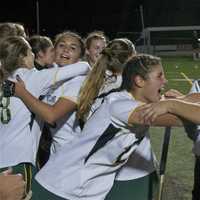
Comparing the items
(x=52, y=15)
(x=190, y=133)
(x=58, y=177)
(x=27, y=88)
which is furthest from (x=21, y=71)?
(x=52, y=15)

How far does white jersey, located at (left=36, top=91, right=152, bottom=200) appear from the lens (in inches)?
111

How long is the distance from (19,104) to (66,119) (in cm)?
41

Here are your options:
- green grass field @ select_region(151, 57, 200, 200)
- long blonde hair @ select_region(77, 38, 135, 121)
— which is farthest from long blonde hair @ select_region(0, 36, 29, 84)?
green grass field @ select_region(151, 57, 200, 200)

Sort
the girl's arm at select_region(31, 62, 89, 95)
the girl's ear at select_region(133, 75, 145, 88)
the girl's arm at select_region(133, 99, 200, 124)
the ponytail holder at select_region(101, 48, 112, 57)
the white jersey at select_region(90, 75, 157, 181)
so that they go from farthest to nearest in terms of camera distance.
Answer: the ponytail holder at select_region(101, 48, 112, 57) → the girl's arm at select_region(31, 62, 89, 95) → the white jersey at select_region(90, 75, 157, 181) → the girl's ear at select_region(133, 75, 145, 88) → the girl's arm at select_region(133, 99, 200, 124)

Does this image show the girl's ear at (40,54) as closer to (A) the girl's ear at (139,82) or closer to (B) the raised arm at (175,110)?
(A) the girl's ear at (139,82)

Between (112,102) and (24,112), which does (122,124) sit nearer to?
(112,102)

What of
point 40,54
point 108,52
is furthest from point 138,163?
point 40,54

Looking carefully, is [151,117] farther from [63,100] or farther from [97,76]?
[63,100]

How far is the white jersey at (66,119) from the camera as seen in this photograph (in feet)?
12.3

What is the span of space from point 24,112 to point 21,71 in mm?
312

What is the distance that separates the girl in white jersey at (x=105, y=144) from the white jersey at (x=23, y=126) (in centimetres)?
53

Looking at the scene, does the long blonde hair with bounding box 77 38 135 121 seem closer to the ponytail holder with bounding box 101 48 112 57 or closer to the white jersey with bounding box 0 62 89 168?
the ponytail holder with bounding box 101 48 112 57

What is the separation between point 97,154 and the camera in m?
2.90

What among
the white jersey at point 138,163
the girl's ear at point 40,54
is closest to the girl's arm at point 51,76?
the white jersey at point 138,163
